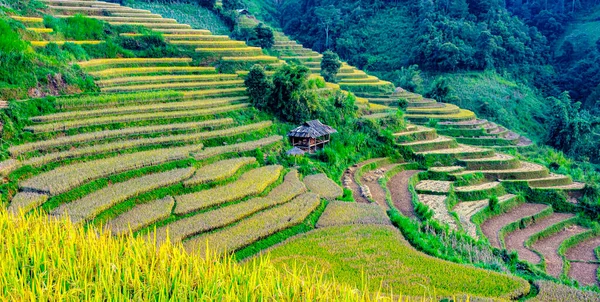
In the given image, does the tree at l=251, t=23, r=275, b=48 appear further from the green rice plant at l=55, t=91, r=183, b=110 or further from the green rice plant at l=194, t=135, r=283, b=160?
the green rice plant at l=194, t=135, r=283, b=160

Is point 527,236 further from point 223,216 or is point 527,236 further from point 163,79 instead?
point 163,79

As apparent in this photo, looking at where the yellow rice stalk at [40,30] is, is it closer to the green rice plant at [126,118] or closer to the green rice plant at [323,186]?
the green rice plant at [126,118]

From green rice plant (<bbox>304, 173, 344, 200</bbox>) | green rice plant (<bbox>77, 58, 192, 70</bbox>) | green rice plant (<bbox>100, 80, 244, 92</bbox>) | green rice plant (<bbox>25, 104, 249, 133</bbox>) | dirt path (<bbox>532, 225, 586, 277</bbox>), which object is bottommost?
dirt path (<bbox>532, 225, 586, 277</bbox>)

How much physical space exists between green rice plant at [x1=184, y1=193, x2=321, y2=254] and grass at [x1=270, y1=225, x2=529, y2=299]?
24.5 inches

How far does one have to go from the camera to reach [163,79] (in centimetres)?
1945

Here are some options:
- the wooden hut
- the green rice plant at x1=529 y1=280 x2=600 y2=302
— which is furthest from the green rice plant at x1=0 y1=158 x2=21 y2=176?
the green rice plant at x1=529 y1=280 x2=600 y2=302

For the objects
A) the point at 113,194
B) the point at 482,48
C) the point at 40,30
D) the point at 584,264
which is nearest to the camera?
the point at 113,194

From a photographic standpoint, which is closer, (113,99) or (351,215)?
(351,215)

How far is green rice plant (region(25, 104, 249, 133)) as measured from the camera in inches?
520

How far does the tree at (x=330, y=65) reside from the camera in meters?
28.5

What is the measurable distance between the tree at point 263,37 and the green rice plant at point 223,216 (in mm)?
21572

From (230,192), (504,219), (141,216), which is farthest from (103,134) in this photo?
(504,219)

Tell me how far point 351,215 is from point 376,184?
5704mm

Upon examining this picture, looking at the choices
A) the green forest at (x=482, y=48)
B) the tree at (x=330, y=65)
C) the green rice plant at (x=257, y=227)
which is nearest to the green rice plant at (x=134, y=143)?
the green rice plant at (x=257, y=227)
